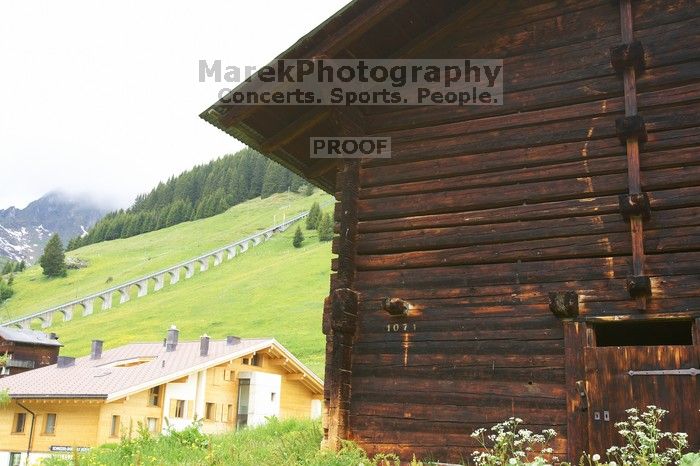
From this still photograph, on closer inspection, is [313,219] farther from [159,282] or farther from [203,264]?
[159,282]

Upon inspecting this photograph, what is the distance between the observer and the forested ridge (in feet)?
574

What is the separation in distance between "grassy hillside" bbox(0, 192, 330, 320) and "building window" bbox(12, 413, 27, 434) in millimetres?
80998

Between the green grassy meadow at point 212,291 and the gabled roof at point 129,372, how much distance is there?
10.3m

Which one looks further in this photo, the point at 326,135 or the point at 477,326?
the point at 326,135

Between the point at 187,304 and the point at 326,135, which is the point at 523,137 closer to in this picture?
the point at 326,135

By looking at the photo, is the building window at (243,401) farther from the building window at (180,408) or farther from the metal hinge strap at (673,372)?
the metal hinge strap at (673,372)

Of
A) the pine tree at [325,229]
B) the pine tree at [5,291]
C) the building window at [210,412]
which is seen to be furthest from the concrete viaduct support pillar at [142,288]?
the building window at [210,412]

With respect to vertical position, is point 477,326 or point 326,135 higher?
point 326,135

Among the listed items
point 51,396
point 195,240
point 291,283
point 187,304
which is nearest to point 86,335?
point 187,304

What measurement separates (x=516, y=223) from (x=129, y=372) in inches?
1059

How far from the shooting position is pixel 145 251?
148125 mm

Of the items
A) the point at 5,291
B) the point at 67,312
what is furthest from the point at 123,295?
the point at 5,291

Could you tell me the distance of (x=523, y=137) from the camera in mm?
9867

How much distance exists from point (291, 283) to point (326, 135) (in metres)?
71.3
